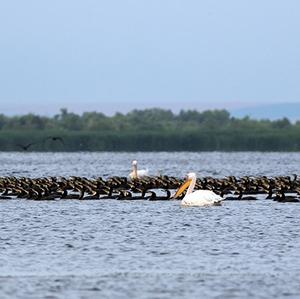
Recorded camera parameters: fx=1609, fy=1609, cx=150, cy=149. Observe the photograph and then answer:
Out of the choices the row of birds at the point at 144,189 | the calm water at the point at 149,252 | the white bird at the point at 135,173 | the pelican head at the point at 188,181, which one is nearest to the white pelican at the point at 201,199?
the calm water at the point at 149,252

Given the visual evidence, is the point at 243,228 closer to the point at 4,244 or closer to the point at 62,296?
the point at 4,244

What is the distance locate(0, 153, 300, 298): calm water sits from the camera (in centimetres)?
2436

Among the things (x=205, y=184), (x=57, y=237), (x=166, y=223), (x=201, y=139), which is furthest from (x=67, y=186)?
(x=201, y=139)

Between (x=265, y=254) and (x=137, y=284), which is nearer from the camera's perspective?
(x=137, y=284)

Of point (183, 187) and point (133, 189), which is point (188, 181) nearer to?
point (183, 187)

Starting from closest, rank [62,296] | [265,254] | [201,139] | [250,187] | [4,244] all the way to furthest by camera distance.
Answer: [62,296], [265,254], [4,244], [250,187], [201,139]

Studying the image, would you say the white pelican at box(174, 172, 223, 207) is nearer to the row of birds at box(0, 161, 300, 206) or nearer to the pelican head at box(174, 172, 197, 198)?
the row of birds at box(0, 161, 300, 206)

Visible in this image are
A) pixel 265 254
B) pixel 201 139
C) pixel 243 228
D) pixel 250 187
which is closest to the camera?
pixel 265 254

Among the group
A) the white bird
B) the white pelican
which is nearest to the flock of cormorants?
the white pelican

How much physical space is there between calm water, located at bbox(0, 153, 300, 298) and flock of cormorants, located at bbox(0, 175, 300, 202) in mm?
3297

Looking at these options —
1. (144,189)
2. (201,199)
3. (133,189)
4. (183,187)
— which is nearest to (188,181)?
(183,187)

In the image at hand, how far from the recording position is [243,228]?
34.5 m

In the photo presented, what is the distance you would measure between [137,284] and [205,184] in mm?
24017

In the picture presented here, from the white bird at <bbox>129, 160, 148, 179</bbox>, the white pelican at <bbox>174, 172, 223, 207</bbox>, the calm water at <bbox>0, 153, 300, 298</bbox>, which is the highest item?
the white bird at <bbox>129, 160, 148, 179</bbox>
